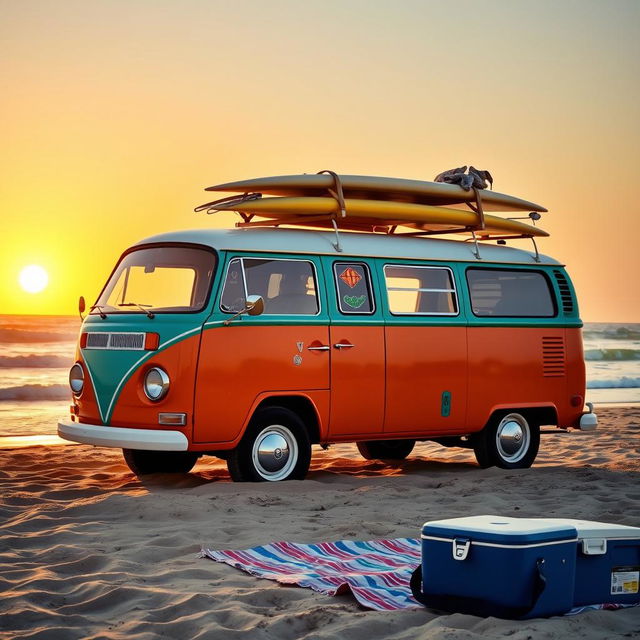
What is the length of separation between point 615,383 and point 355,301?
2255 cm

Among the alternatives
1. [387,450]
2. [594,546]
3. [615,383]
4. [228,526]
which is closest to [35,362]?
[615,383]

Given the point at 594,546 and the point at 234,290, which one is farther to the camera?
the point at 234,290

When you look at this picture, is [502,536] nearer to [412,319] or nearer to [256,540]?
[256,540]

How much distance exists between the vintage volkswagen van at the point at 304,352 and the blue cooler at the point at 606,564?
15.3ft

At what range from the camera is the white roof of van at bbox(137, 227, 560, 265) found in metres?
9.91

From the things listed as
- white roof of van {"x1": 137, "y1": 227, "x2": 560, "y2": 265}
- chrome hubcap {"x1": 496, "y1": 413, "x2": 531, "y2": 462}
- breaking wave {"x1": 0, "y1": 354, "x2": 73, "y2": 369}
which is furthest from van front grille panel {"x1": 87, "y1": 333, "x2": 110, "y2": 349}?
breaking wave {"x1": 0, "y1": 354, "x2": 73, "y2": 369}

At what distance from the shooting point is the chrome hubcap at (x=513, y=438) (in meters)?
11.8

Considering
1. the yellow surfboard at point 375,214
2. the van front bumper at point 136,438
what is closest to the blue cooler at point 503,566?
the van front bumper at point 136,438

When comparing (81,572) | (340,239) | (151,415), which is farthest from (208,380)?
(81,572)

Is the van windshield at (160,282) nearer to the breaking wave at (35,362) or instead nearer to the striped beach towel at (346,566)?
the striped beach towel at (346,566)

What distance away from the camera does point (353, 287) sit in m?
10.5

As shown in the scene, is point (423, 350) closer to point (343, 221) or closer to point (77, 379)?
point (343, 221)

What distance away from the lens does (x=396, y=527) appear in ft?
25.8

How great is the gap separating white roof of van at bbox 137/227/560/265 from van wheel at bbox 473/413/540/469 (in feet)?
5.99
